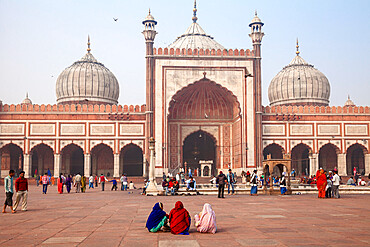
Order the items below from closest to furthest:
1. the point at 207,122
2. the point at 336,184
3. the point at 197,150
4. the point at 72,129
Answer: the point at 336,184, the point at 72,129, the point at 207,122, the point at 197,150

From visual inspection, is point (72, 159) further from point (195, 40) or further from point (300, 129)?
point (300, 129)

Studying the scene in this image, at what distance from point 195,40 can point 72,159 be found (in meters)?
13.5

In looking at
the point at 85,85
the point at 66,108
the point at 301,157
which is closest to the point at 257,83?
the point at 301,157

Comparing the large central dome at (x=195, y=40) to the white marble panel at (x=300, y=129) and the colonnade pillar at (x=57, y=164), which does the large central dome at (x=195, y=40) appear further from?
the colonnade pillar at (x=57, y=164)

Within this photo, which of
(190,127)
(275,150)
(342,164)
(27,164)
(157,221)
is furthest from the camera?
(275,150)

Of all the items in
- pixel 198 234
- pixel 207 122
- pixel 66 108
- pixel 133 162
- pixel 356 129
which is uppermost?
pixel 66 108

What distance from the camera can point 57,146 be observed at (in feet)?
95.6

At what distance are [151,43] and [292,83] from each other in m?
13.9

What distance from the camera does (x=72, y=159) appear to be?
32125 millimetres

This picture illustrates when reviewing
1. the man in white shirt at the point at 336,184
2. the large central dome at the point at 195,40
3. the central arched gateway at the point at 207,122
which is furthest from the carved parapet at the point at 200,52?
the man in white shirt at the point at 336,184

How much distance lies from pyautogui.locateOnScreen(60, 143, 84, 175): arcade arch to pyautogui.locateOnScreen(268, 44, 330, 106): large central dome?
17.6 meters

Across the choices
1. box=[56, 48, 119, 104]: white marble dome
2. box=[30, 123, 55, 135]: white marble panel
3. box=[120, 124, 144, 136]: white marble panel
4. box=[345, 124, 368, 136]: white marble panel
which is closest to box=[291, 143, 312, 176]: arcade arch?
box=[345, 124, 368, 136]: white marble panel

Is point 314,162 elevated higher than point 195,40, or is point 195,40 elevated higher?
point 195,40

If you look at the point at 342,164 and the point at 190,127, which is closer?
the point at 342,164
